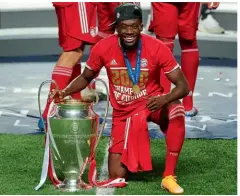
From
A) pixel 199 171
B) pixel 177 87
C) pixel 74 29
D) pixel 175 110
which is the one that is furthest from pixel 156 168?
pixel 74 29

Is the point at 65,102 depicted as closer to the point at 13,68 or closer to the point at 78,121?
the point at 78,121

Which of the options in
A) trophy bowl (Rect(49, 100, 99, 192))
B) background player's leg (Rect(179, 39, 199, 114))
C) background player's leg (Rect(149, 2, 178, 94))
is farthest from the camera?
background player's leg (Rect(179, 39, 199, 114))

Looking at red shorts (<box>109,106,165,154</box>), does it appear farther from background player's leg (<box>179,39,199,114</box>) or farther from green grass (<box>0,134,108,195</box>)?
background player's leg (<box>179,39,199,114</box>)

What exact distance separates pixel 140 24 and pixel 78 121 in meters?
0.71

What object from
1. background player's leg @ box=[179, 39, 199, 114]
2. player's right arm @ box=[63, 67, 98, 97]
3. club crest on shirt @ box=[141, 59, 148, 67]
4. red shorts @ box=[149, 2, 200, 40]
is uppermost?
club crest on shirt @ box=[141, 59, 148, 67]

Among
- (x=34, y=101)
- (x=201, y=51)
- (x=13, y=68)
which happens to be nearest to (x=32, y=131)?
(x=34, y=101)

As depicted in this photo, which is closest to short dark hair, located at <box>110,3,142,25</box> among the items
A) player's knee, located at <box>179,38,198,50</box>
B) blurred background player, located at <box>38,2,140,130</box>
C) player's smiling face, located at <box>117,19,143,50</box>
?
player's smiling face, located at <box>117,19,143,50</box>

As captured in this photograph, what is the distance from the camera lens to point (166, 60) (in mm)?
6273

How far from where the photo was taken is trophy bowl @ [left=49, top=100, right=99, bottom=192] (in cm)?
617

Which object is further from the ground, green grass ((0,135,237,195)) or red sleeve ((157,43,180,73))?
red sleeve ((157,43,180,73))

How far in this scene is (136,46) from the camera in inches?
248

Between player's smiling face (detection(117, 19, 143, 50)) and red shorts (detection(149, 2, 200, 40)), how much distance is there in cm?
226

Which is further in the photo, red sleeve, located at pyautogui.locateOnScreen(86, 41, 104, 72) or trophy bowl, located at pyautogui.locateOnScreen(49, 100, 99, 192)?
red sleeve, located at pyautogui.locateOnScreen(86, 41, 104, 72)

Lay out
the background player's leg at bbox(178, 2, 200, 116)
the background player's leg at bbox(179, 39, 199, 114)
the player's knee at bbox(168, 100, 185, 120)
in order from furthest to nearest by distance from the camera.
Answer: the background player's leg at bbox(179, 39, 199, 114), the background player's leg at bbox(178, 2, 200, 116), the player's knee at bbox(168, 100, 185, 120)
